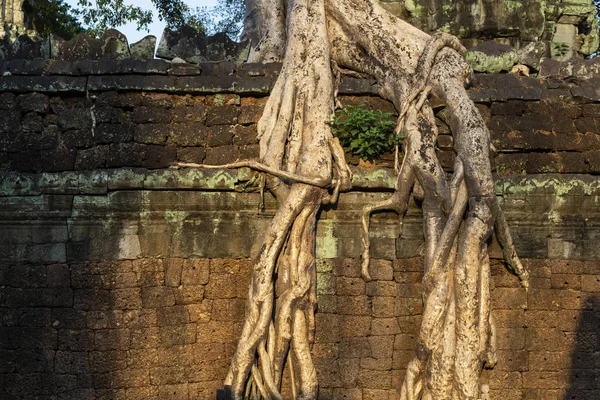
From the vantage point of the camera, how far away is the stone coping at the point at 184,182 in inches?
293

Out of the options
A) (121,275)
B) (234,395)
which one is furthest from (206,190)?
(234,395)

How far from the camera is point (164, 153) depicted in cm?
766

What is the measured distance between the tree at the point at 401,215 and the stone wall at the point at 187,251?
17 cm

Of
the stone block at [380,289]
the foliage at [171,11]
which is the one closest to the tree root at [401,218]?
the stone block at [380,289]

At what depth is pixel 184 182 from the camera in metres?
7.46

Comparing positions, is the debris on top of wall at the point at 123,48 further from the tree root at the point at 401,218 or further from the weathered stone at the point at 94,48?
the tree root at the point at 401,218

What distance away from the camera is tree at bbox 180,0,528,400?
7285mm

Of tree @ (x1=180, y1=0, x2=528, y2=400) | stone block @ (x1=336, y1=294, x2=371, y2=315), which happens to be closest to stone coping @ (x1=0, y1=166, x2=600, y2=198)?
tree @ (x1=180, y1=0, x2=528, y2=400)

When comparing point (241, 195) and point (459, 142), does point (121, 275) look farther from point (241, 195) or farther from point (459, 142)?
point (459, 142)

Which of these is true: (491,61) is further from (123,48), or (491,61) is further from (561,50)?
(123,48)

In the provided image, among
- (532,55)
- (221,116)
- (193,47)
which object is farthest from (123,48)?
(532,55)

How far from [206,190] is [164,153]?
17.3 inches

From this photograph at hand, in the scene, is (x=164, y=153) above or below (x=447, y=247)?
above

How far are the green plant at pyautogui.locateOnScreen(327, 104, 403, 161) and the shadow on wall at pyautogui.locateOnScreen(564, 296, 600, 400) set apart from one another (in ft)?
6.17
